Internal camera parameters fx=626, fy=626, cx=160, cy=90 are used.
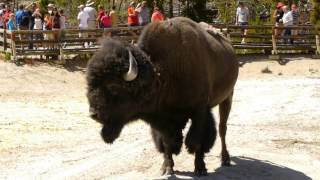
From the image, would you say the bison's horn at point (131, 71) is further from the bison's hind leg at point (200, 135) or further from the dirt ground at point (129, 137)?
the dirt ground at point (129, 137)

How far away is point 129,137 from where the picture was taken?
11781 millimetres

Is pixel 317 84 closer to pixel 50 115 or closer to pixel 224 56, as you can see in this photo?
pixel 50 115

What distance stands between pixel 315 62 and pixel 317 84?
4769 mm

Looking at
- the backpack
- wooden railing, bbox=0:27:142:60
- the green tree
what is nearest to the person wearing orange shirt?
wooden railing, bbox=0:27:142:60

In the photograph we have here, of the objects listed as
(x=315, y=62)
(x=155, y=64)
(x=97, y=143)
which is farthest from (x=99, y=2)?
(x=155, y=64)

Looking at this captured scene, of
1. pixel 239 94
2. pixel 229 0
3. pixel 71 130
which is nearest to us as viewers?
pixel 71 130

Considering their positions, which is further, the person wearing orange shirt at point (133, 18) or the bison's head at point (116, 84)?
the person wearing orange shirt at point (133, 18)

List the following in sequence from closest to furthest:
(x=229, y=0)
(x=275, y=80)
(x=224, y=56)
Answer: (x=224, y=56)
(x=275, y=80)
(x=229, y=0)

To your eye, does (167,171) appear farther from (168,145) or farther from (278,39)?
(278,39)

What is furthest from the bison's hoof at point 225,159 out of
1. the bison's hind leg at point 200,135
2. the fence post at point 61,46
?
the fence post at point 61,46

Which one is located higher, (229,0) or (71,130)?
(229,0)

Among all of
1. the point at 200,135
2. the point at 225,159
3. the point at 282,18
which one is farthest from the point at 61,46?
the point at 200,135

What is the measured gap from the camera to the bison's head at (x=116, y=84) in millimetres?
Result: 7078

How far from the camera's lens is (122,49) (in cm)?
729
